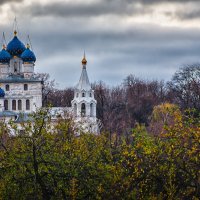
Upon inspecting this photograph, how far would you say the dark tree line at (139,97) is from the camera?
63156mm

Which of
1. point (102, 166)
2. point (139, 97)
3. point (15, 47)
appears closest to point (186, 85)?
point (139, 97)

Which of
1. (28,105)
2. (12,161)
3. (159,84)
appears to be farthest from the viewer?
(159,84)

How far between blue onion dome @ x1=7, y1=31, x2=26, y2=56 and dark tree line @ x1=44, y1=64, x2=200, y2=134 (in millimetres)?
7104

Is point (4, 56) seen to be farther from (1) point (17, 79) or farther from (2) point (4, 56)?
(1) point (17, 79)

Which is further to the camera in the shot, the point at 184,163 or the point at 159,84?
the point at 159,84

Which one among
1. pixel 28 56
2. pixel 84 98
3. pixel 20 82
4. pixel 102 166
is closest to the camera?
pixel 102 166

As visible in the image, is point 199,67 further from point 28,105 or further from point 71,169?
point 71,169

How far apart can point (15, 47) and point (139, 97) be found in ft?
38.9

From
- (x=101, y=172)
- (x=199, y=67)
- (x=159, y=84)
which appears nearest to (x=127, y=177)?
(x=101, y=172)

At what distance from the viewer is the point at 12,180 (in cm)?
2059

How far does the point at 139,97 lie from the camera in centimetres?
7131

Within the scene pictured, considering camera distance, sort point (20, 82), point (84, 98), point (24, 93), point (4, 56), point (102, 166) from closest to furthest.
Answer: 1. point (102, 166)
2. point (84, 98)
3. point (20, 82)
4. point (4, 56)
5. point (24, 93)

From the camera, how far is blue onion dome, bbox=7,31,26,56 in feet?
218

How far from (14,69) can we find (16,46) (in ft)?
6.55
